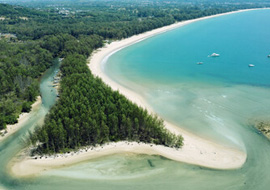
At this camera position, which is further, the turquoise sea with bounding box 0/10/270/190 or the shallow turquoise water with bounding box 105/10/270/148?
the shallow turquoise water with bounding box 105/10/270/148

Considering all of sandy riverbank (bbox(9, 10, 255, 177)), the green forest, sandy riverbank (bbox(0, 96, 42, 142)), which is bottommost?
sandy riverbank (bbox(9, 10, 255, 177))

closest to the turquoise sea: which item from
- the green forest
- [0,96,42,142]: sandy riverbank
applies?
[0,96,42,142]: sandy riverbank

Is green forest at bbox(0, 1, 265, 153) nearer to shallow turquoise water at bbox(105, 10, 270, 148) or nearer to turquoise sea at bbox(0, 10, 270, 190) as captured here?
turquoise sea at bbox(0, 10, 270, 190)

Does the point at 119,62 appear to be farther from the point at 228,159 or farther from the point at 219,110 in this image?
the point at 228,159

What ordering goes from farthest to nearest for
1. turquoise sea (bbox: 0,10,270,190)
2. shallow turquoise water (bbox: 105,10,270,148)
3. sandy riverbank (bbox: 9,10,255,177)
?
1. shallow turquoise water (bbox: 105,10,270,148)
2. sandy riverbank (bbox: 9,10,255,177)
3. turquoise sea (bbox: 0,10,270,190)

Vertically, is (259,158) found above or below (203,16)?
below

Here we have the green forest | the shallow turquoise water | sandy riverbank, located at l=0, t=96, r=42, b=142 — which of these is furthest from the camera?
the shallow turquoise water

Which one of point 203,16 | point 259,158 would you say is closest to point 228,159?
point 259,158

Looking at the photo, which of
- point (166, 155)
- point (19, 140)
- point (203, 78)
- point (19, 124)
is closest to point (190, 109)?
point (166, 155)
